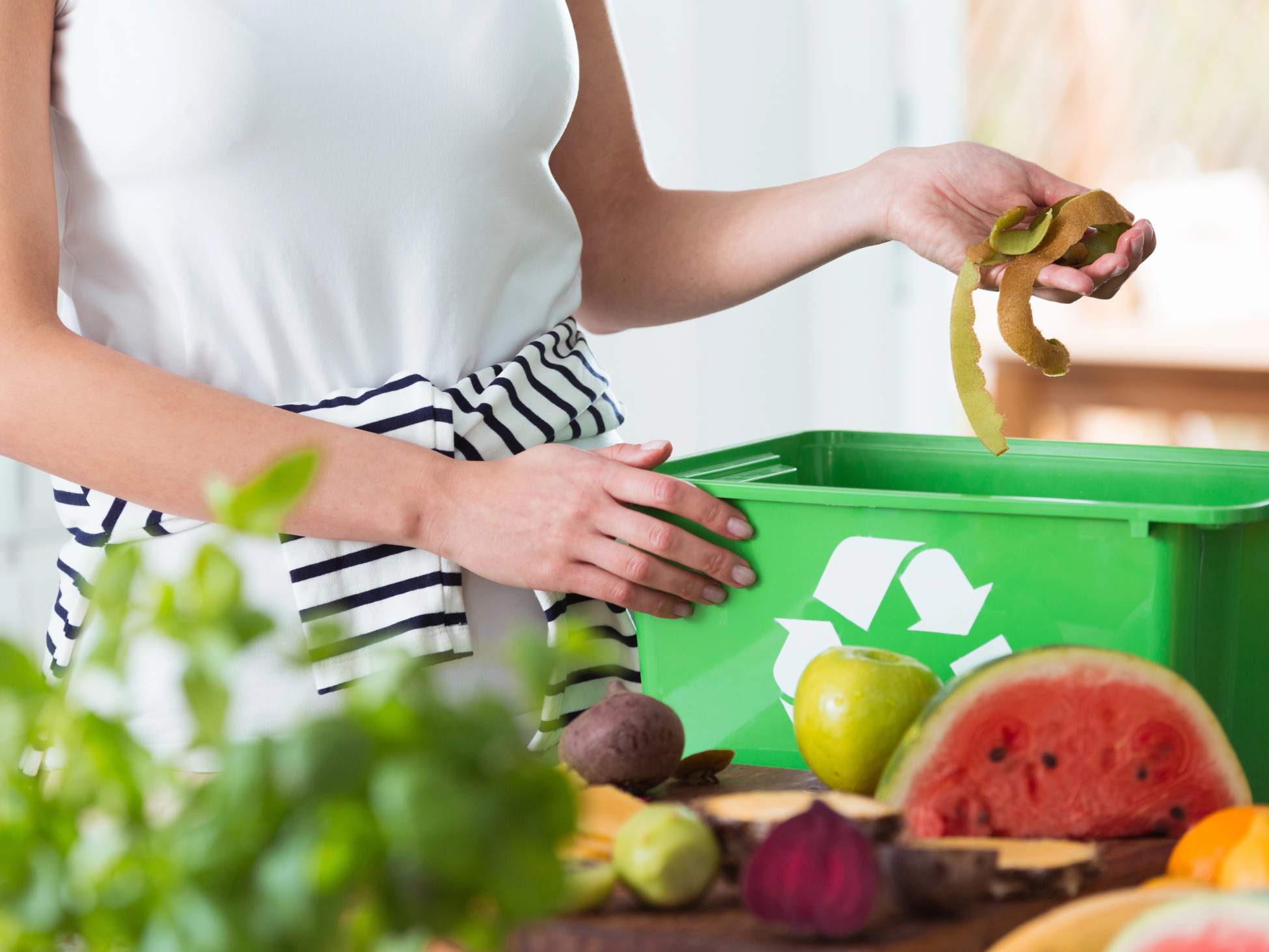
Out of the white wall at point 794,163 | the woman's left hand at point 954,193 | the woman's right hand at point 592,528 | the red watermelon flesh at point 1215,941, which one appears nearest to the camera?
the red watermelon flesh at point 1215,941

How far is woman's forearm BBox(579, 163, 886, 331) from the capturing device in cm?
106

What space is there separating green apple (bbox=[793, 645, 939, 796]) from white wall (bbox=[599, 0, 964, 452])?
7.08 ft

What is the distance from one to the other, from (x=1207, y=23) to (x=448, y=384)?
3222 millimetres

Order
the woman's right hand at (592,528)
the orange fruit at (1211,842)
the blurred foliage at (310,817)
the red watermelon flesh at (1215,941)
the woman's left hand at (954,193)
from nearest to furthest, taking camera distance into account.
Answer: the blurred foliage at (310,817) < the red watermelon flesh at (1215,941) < the orange fruit at (1211,842) < the woman's right hand at (592,528) < the woman's left hand at (954,193)

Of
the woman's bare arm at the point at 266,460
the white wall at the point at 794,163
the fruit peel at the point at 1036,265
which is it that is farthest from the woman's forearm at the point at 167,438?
the white wall at the point at 794,163

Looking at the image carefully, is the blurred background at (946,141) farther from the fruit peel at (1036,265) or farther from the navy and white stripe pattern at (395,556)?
the fruit peel at (1036,265)

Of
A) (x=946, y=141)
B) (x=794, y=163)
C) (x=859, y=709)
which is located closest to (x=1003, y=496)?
(x=859, y=709)

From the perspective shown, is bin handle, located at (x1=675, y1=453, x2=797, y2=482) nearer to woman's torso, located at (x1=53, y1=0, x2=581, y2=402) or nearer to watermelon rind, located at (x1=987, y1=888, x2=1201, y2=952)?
woman's torso, located at (x1=53, y1=0, x2=581, y2=402)

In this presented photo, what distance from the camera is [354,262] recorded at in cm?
91

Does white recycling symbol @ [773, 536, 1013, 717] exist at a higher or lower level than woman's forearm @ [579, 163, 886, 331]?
lower

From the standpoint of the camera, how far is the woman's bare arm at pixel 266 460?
77cm

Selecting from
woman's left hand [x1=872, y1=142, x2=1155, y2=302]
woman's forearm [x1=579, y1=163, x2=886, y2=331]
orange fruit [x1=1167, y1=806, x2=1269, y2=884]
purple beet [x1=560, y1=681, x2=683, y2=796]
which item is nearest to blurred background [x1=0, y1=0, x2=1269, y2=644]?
woman's forearm [x1=579, y1=163, x2=886, y2=331]

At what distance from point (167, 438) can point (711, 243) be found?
542 mm

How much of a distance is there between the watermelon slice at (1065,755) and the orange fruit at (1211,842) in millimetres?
42
